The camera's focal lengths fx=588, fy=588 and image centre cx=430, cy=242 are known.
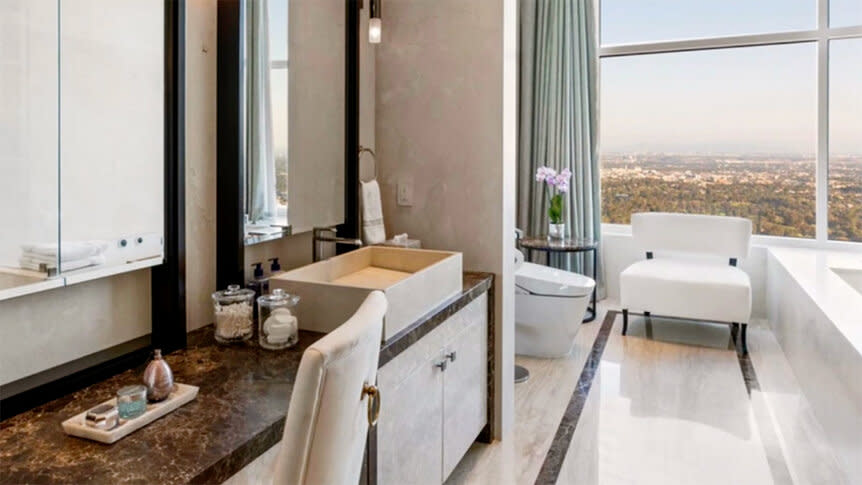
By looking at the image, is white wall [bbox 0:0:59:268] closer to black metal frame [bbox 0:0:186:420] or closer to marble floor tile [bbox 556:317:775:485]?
black metal frame [bbox 0:0:186:420]

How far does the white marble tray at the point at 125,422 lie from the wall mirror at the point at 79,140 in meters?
0.30

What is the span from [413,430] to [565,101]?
382 centimetres

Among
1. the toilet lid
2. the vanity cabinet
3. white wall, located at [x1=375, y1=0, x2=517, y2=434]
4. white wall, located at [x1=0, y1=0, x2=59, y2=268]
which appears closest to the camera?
white wall, located at [x1=0, y1=0, x2=59, y2=268]

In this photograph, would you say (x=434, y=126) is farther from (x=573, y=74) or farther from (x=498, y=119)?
(x=573, y=74)

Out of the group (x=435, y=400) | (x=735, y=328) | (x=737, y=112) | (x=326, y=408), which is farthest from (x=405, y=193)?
(x=737, y=112)

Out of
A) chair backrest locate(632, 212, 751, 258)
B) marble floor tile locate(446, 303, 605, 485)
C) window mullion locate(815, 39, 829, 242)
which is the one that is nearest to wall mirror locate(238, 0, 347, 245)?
marble floor tile locate(446, 303, 605, 485)

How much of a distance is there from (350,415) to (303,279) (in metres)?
0.95

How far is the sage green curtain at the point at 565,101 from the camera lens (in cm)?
492

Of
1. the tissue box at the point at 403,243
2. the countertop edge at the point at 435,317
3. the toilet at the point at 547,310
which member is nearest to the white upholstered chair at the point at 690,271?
the toilet at the point at 547,310

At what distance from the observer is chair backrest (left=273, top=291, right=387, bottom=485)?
84 centimetres

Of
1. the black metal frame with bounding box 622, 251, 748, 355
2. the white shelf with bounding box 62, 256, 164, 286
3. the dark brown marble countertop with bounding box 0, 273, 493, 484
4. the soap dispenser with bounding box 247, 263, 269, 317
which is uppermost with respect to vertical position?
the white shelf with bounding box 62, 256, 164, 286

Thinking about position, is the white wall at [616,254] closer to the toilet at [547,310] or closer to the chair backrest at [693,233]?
the chair backrest at [693,233]

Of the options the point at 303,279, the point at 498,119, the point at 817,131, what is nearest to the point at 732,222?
the point at 817,131

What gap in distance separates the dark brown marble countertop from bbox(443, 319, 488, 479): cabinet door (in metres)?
0.77
